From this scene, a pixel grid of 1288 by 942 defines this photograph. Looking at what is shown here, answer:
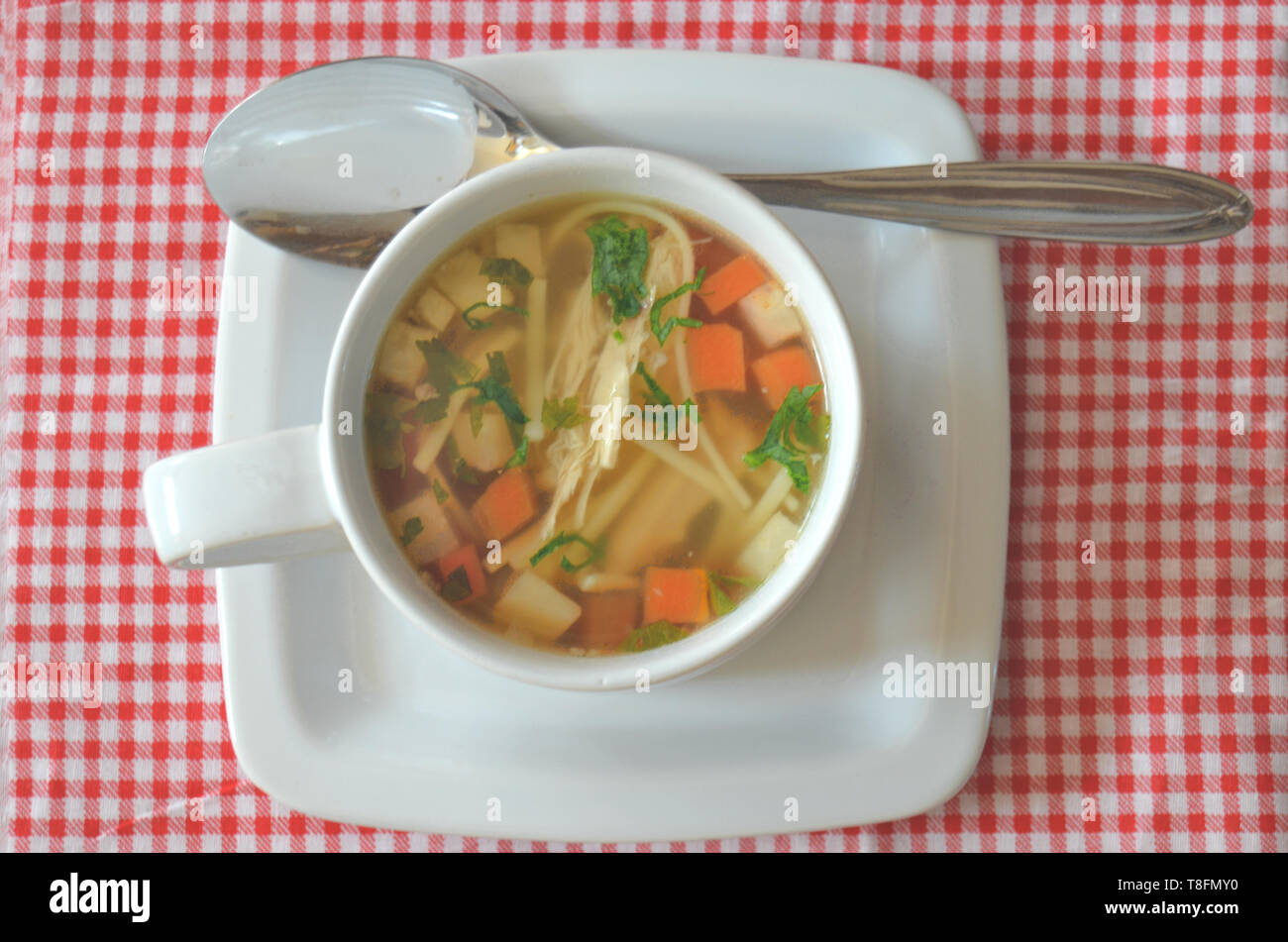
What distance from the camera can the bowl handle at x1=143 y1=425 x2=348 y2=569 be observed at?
0.67 meters

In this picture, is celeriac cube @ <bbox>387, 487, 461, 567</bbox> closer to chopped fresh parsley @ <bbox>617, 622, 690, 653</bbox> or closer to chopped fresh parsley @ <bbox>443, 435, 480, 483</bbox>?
chopped fresh parsley @ <bbox>443, 435, 480, 483</bbox>

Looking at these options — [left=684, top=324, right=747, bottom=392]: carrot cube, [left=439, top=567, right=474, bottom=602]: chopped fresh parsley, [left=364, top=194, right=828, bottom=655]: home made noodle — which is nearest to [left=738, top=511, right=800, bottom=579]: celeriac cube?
[left=364, top=194, right=828, bottom=655]: home made noodle

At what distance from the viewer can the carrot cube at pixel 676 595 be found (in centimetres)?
80

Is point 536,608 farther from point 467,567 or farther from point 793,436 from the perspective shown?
point 793,436

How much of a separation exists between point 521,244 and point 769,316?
210 mm

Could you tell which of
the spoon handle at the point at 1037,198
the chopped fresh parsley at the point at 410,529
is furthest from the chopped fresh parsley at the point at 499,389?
Result: the spoon handle at the point at 1037,198

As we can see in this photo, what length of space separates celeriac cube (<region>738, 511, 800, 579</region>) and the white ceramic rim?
26 millimetres

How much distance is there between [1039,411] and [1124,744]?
331 millimetres

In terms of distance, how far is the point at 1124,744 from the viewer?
0.96 metres

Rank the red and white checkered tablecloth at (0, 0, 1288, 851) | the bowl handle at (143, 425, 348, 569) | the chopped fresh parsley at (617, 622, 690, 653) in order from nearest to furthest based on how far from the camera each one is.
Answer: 1. the bowl handle at (143, 425, 348, 569)
2. the chopped fresh parsley at (617, 622, 690, 653)
3. the red and white checkered tablecloth at (0, 0, 1288, 851)

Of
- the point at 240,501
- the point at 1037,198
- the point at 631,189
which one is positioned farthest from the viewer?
the point at 1037,198

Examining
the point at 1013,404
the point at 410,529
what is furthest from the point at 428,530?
the point at 1013,404

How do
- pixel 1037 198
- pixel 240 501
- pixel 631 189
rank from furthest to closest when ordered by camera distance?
pixel 1037 198, pixel 631 189, pixel 240 501

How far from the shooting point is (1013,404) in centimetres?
96
